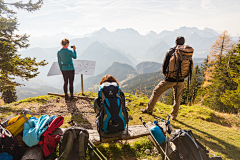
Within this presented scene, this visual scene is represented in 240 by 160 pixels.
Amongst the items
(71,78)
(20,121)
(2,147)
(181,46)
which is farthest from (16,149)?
(181,46)

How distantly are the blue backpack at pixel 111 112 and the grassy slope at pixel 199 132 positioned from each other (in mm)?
630

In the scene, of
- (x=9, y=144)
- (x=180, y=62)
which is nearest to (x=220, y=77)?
(x=180, y=62)

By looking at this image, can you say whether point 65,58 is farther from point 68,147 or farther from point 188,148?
point 188,148

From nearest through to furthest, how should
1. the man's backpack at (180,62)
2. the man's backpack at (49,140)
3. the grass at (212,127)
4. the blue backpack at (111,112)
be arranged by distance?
the man's backpack at (49,140), the blue backpack at (111,112), the grass at (212,127), the man's backpack at (180,62)

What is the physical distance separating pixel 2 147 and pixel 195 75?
34.9 metres

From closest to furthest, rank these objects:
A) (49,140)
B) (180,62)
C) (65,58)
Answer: (49,140) < (180,62) < (65,58)

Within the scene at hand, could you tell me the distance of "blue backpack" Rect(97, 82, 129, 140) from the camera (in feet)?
10.00

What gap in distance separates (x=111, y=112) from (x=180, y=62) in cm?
325

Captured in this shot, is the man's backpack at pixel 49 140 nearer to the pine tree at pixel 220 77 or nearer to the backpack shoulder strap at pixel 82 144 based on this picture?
the backpack shoulder strap at pixel 82 144

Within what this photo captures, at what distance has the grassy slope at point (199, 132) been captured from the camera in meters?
3.34

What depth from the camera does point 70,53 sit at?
20.6 feet

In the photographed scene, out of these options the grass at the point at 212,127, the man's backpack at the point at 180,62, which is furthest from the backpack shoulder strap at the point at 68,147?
the man's backpack at the point at 180,62

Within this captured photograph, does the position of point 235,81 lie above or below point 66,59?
below

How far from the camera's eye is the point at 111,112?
3.04 m
